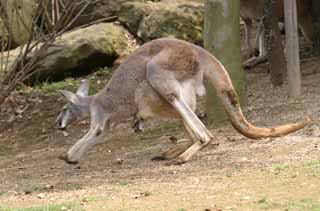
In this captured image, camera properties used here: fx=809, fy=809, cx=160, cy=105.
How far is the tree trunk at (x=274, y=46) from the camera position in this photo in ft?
34.2

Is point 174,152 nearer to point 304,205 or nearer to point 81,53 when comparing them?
point 304,205

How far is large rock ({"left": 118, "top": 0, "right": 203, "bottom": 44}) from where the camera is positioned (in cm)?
1352

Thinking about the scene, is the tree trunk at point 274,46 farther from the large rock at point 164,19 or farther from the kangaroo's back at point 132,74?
the kangaroo's back at point 132,74

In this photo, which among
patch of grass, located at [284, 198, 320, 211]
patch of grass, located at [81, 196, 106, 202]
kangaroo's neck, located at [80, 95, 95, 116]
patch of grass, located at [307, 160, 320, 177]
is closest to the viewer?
patch of grass, located at [284, 198, 320, 211]

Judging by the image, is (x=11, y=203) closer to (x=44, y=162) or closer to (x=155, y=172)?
(x=155, y=172)

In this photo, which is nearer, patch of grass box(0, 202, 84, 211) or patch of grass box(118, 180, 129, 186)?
patch of grass box(0, 202, 84, 211)

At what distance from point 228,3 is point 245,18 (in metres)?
3.42

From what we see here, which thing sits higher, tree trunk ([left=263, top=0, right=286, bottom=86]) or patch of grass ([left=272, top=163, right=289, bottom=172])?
patch of grass ([left=272, top=163, right=289, bottom=172])

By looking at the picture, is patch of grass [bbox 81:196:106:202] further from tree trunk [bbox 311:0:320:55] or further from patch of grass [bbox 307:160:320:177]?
tree trunk [bbox 311:0:320:55]

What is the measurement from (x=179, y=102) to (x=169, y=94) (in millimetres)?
118

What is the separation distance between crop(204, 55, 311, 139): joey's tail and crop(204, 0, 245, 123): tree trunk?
163 cm

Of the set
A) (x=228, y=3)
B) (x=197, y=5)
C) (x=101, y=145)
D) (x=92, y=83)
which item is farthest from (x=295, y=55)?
(x=197, y=5)

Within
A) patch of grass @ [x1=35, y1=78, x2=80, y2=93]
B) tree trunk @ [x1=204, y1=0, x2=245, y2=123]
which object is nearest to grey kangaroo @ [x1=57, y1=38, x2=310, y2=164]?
tree trunk @ [x1=204, y1=0, x2=245, y2=123]

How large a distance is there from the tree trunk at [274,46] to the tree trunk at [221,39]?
50.3 inches
